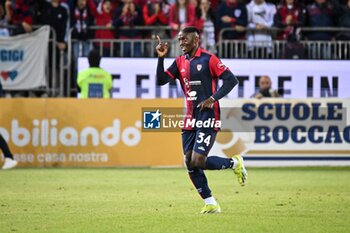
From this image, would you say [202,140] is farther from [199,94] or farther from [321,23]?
[321,23]

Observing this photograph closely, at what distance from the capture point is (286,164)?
2120 centimetres

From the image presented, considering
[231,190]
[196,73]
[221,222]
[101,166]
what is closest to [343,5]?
[101,166]

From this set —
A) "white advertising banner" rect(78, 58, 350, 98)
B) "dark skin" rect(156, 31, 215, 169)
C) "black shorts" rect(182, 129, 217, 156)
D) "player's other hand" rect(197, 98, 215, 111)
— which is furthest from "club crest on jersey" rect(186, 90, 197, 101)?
"white advertising banner" rect(78, 58, 350, 98)

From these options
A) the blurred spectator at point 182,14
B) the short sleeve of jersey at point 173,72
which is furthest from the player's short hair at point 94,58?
the short sleeve of jersey at point 173,72

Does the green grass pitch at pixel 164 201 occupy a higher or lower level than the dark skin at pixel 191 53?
lower

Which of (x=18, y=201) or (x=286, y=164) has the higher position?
(x=18, y=201)

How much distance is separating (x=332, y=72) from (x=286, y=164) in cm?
284

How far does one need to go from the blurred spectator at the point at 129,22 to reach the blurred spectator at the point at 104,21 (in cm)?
24

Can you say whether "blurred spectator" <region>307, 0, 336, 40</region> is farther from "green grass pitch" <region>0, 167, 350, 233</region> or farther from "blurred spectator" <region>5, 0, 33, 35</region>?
"blurred spectator" <region>5, 0, 33, 35</region>

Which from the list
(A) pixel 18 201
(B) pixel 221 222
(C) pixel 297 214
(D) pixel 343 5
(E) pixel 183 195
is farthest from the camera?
(D) pixel 343 5

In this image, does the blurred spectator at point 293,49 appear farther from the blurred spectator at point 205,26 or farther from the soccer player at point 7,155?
the soccer player at point 7,155

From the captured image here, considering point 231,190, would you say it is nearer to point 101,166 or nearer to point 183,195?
point 183,195

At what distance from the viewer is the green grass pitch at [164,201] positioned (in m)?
10.4

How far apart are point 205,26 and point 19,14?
4.78m
